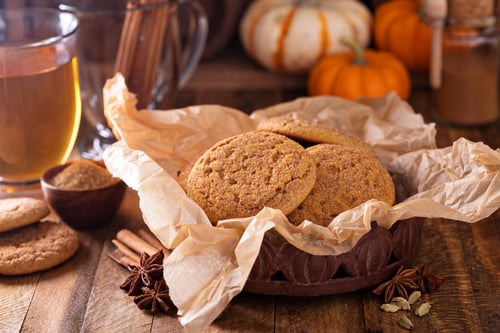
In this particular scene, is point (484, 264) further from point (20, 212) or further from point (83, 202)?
point (20, 212)

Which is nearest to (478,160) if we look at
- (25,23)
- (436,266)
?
(436,266)

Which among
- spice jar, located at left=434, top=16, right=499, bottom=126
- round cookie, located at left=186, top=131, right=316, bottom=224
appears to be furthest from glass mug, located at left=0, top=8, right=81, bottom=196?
spice jar, located at left=434, top=16, right=499, bottom=126

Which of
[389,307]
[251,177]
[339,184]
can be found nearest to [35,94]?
[251,177]

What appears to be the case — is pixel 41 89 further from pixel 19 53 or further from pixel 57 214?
pixel 57 214

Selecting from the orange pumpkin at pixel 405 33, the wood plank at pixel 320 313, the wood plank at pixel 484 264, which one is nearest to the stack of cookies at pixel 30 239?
A: the wood plank at pixel 320 313

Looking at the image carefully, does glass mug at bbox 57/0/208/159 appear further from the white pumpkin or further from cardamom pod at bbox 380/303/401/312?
cardamom pod at bbox 380/303/401/312

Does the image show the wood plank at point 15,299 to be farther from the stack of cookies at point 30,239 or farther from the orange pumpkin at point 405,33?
the orange pumpkin at point 405,33
